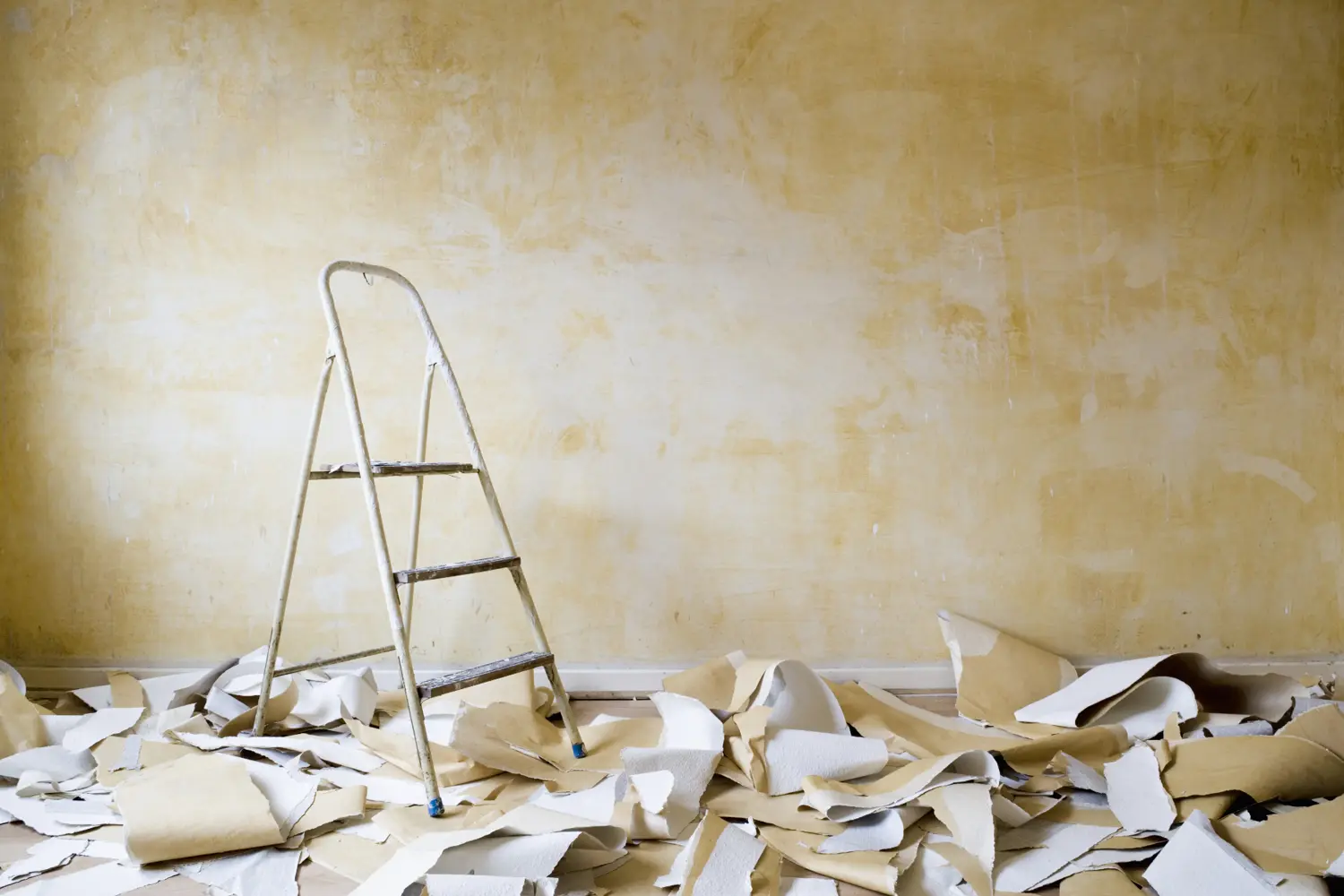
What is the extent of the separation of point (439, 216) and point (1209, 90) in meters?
2.17

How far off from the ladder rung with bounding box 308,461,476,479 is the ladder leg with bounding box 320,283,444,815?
3 centimetres

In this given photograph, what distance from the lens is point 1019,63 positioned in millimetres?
2322

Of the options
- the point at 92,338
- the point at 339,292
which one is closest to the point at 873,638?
the point at 339,292

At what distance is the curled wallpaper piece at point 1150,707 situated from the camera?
1.85m

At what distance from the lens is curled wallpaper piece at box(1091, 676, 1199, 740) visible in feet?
6.07

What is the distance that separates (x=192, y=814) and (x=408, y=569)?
629 mm

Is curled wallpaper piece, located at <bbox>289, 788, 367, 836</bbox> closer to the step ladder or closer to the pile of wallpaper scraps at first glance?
the pile of wallpaper scraps

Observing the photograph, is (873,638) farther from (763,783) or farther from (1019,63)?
(1019,63)

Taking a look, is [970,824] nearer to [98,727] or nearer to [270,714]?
[270,714]

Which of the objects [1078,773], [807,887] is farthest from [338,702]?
[1078,773]

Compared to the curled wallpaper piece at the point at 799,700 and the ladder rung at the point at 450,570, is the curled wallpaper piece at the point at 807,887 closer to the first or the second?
the curled wallpaper piece at the point at 799,700

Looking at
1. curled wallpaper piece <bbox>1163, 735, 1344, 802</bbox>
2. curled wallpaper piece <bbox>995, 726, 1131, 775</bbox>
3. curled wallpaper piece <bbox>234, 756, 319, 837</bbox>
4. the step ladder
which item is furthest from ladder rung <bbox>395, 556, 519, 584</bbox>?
curled wallpaper piece <bbox>1163, 735, 1344, 802</bbox>

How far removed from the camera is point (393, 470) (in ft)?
5.66

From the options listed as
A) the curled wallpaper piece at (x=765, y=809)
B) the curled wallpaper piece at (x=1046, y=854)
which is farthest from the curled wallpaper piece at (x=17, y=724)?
the curled wallpaper piece at (x=1046, y=854)
